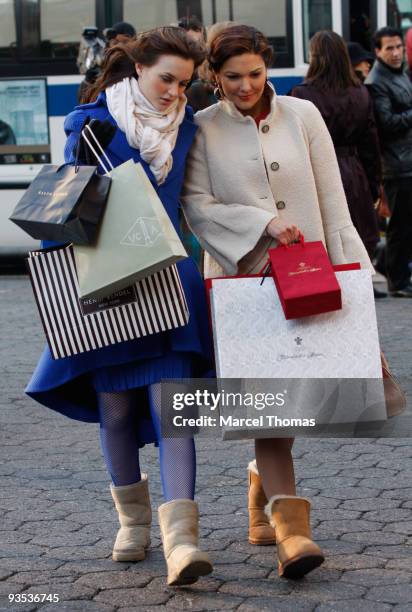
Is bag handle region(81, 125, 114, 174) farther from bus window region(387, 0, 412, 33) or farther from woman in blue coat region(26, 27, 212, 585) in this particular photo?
bus window region(387, 0, 412, 33)

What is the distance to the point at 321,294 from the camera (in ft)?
13.2

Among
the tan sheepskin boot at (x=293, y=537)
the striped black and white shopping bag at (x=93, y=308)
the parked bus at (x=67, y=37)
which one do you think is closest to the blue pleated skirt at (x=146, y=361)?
the striped black and white shopping bag at (x=93, y=308)

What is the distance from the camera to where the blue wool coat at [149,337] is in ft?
13.8

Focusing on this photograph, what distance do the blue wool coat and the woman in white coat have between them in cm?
10

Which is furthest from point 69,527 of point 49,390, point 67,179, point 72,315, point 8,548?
point 67,179

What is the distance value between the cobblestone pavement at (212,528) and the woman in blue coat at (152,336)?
17 cm

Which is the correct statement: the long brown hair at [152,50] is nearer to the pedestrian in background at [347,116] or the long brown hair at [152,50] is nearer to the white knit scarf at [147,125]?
the white knit scarf at [147,125]

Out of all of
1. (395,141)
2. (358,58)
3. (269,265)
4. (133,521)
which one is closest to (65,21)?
(358,58)

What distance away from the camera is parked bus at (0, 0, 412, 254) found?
44.0 ft

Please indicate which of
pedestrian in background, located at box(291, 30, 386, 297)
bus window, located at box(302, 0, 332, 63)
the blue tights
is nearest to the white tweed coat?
the blue tights

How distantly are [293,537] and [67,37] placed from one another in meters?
10.2

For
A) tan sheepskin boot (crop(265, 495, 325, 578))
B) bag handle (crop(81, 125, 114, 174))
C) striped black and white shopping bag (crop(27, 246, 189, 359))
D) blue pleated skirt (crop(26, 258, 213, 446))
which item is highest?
Result: bag handle (crop(81, 125, 114, 174))

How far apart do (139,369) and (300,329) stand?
0.52 metres

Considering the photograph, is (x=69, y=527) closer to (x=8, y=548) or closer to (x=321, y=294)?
(x=8, y=548)
